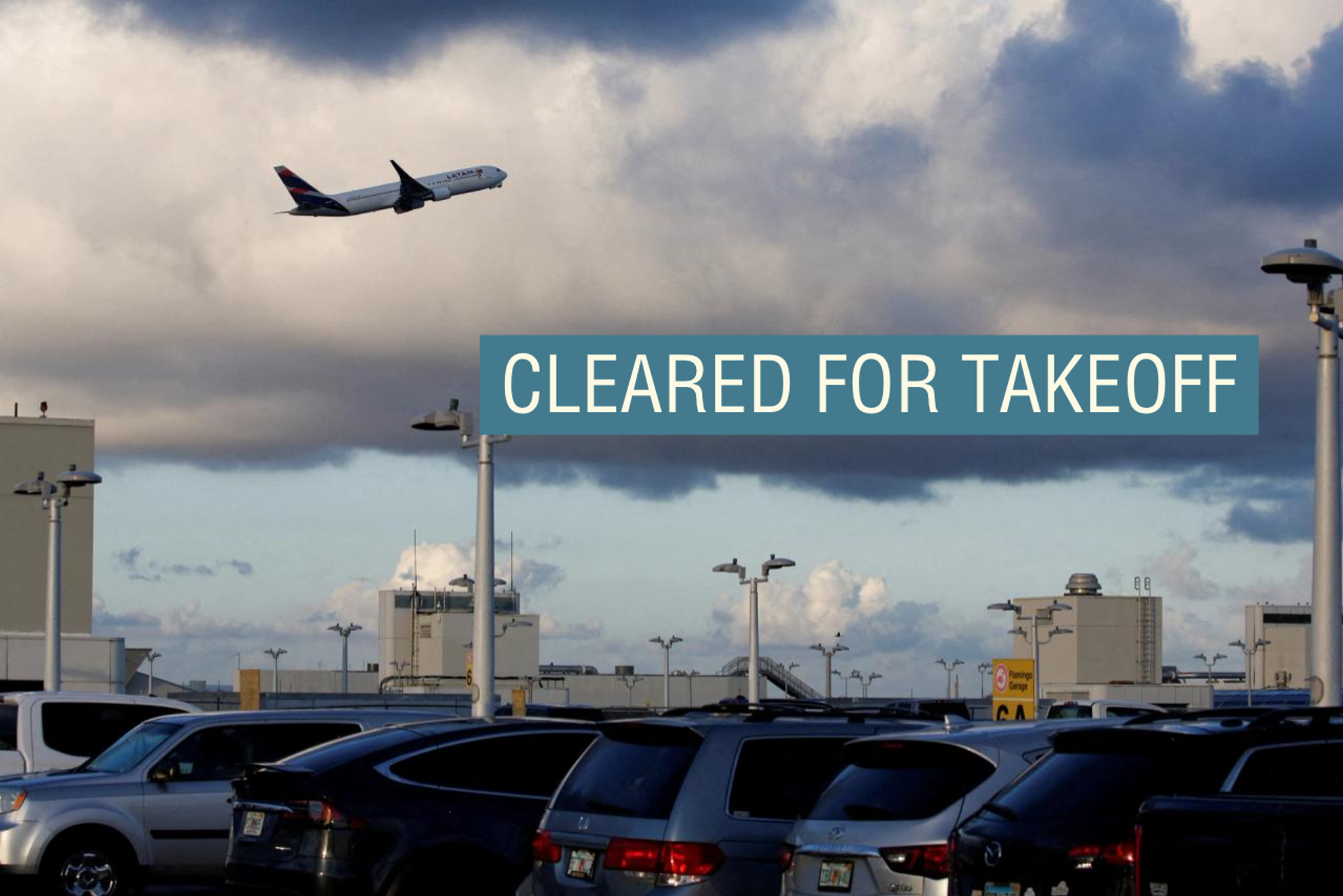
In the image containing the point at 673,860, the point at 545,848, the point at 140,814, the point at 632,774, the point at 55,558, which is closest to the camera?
the point at 673,860

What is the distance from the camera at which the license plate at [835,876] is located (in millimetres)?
10188

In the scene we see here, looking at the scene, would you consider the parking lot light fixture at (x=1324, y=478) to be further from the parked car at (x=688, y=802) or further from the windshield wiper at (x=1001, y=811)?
the windshield wiper at (x=1001, y=811)

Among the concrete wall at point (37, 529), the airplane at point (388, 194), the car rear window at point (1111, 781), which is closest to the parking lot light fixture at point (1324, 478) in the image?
the car rear window at point (1111, 781)

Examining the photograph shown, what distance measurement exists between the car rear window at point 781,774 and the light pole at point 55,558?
24.7 metres

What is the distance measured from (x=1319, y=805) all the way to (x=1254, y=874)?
0.34 m

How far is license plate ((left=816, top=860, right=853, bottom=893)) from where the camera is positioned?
10188mm

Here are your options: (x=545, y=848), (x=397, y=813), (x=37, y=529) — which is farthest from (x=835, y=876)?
(x=37, y=529)

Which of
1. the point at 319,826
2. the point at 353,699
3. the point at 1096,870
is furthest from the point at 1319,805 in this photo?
the point at 353,699

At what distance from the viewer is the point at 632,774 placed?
38.0ft

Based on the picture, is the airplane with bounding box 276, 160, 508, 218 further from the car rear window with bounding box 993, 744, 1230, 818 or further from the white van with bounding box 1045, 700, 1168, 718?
the car rear window with bounding box 993, 744, 1230, 818

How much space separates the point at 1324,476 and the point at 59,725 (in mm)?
12705

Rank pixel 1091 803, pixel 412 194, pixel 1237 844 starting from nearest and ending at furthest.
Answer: pixel 1237 844 → pixel 1091 803 → pixel 412 194

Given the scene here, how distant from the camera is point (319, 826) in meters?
13.2

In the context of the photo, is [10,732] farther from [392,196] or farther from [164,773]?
[392,196]
